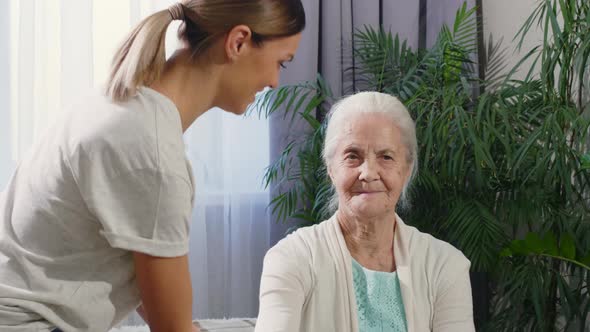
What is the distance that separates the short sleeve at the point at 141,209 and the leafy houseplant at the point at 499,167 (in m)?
1.94

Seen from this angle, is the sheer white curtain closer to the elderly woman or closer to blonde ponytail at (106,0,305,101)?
the elderly woman

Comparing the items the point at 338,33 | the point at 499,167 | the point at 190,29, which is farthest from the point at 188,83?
the point at 338,33

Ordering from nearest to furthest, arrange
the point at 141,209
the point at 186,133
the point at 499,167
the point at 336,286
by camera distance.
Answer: the point at 141,209, the point at 336,286, the point at 499,167, the point at 186,133

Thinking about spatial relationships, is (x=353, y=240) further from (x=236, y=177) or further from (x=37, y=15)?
(x=37, y=15)

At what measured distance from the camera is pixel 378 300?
1.90m

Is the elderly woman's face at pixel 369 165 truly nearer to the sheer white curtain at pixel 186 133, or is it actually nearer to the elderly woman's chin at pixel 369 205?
the elderly woman's chin at pixel 369 205

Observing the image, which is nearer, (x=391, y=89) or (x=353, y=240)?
(x=353, y=240)

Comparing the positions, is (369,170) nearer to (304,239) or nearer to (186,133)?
(304,239)

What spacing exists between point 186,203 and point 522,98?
→ 7.37 feet

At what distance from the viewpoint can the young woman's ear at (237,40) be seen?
3.48ft

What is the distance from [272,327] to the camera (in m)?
1.77

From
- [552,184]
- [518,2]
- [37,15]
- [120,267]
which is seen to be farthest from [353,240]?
[518,2]

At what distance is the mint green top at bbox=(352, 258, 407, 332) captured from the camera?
1.87 m

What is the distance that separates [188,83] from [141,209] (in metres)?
0.21
